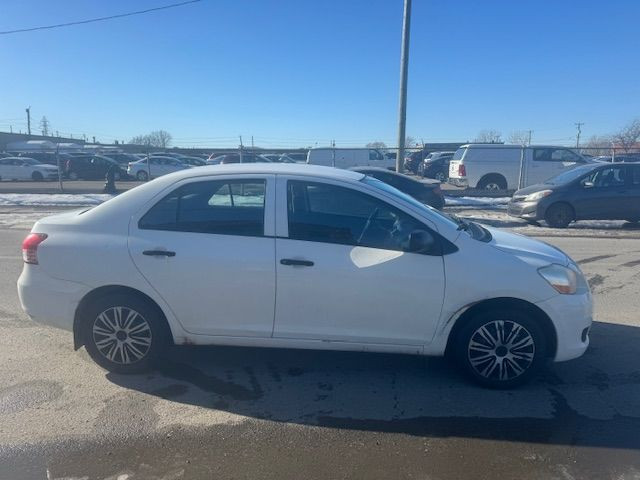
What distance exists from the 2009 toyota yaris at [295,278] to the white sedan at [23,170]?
104 ft

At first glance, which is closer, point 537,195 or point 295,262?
point 295,262

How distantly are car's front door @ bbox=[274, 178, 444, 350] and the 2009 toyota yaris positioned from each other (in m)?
0.01

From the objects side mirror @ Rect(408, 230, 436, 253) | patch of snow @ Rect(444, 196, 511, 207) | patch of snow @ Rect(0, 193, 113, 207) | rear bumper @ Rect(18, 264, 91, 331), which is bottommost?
patch of snow @ Rect(0, 193, 113, 207)

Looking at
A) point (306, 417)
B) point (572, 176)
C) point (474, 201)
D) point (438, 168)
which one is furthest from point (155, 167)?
point (306, 417)

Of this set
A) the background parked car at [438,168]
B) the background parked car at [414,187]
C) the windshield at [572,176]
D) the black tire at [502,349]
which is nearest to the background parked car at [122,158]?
the background parked car at [438,168]

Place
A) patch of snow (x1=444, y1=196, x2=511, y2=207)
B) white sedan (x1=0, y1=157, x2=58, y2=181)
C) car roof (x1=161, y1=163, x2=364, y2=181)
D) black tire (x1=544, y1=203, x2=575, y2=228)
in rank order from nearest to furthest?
car roof (x1=161, y1=163, x2=364, y2=181), black tire (x1=544, y1=203, x2=575, y2=228), patch of snow (x1=444, y1=196, x2=511, y2=207), white sedan (x1=0, y1=157, x2=58, y2=181)

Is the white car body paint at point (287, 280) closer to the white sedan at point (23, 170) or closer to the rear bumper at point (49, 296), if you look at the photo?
the rear bumper at point (49, 296)

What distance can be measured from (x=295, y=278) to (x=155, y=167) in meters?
29.4

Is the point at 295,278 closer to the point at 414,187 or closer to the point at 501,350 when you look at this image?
the point at 501,350

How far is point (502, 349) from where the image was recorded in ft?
13.0

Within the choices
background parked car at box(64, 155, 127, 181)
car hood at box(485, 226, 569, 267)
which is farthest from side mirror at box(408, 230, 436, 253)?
background parked car at box(64, 155, 127, 181)

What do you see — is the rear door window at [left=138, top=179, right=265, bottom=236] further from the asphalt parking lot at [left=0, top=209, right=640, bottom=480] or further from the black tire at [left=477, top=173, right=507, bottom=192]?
the black tire at [left=477, top=173, right=507, bottom=192]

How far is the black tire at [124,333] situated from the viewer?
4.12m

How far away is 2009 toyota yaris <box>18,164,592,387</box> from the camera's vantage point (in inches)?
153
